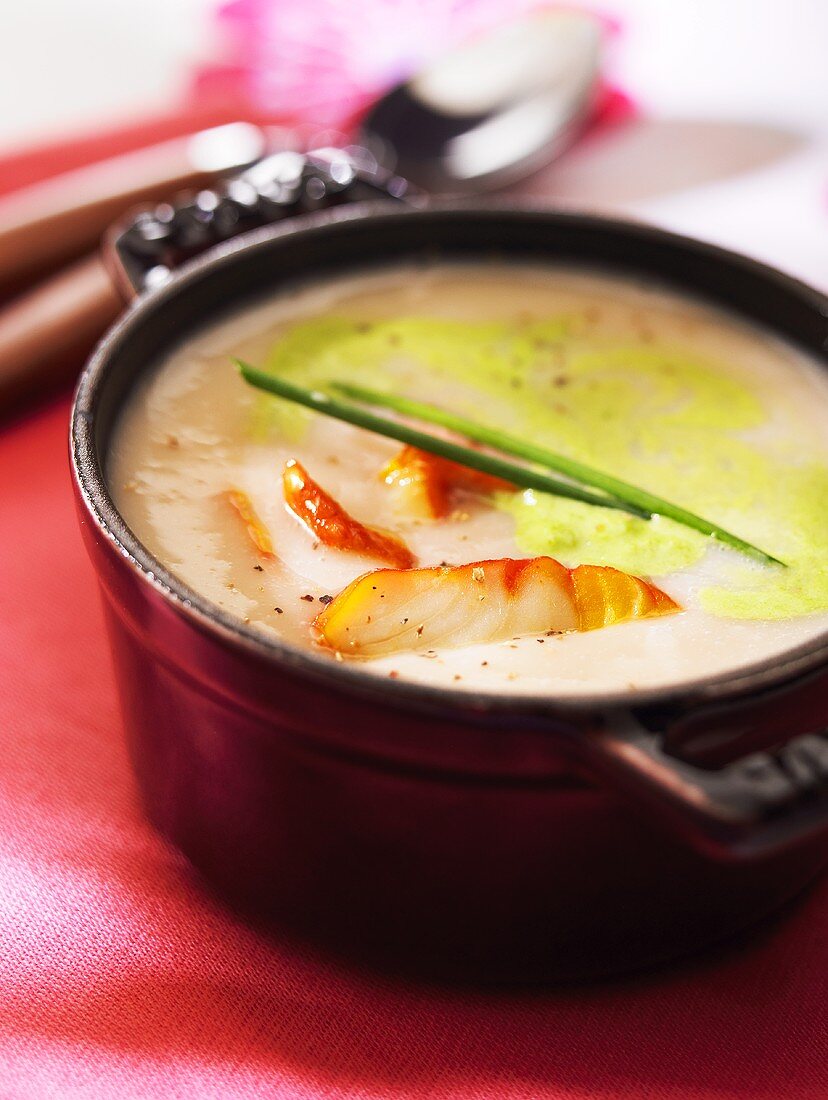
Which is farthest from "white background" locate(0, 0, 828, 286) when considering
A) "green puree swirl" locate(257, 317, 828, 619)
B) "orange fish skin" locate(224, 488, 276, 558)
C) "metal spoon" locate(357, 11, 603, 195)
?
"orange fish skin" locate(224, 488, 276, 558)

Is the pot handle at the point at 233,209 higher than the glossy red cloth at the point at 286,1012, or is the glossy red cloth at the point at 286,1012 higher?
the pot handle at the point at 233,209

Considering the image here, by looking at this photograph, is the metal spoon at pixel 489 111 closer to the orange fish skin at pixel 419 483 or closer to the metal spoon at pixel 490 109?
the metal spoon at pixel 490 109

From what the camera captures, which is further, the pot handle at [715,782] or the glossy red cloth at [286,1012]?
the glossy red cloth at [286,1012]

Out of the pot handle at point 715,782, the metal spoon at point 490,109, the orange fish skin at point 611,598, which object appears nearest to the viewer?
the pot handle at point 715,782

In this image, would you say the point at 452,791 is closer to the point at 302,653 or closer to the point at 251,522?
the point at 302,653

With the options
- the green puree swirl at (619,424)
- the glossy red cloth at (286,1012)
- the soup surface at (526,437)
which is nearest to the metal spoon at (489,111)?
the soup surface at (526,437)

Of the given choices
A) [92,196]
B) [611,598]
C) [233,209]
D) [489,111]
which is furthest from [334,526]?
[489,111]

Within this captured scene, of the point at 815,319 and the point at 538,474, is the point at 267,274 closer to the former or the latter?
the point at 538,474
